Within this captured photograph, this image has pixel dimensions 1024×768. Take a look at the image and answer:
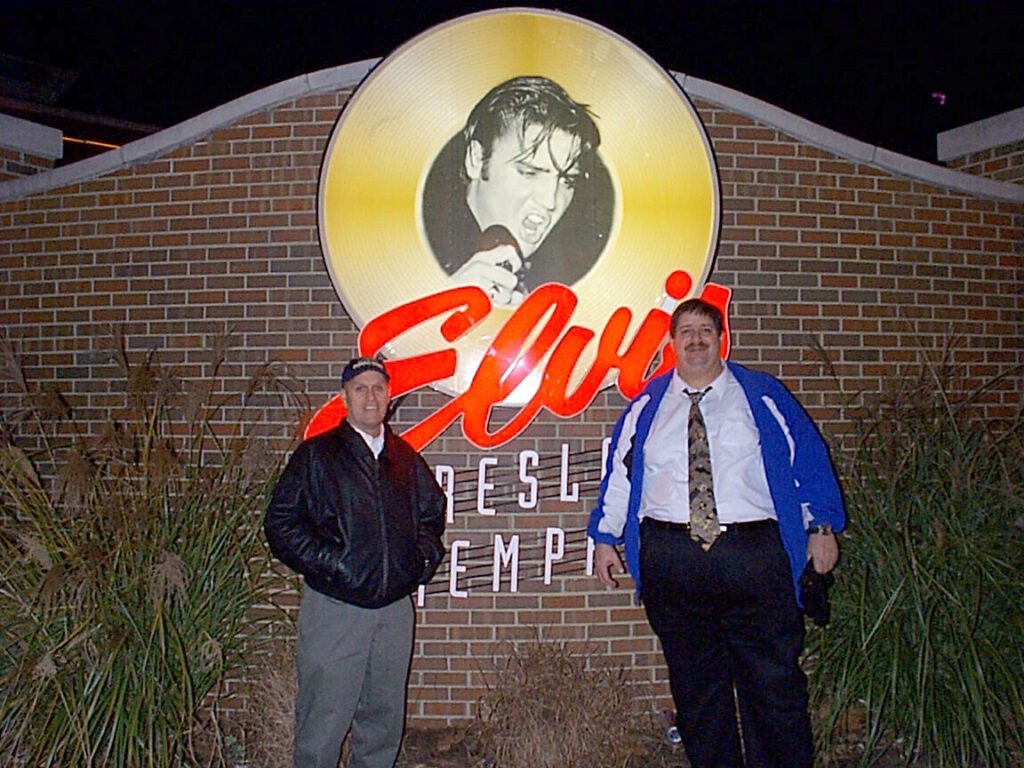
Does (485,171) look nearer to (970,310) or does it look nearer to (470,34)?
(470,34)

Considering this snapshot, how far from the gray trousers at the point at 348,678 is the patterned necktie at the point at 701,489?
4.16 feet

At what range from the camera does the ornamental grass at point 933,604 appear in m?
3.85

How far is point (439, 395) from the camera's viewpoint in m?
5.03

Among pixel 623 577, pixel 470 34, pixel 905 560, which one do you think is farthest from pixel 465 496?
pixel 470 34

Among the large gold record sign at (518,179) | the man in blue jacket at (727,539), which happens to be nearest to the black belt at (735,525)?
the man in blue jacket at (727,539)

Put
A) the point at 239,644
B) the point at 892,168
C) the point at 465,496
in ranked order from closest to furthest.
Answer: the point at 239,644, the point at 465,496, the point at 892,168

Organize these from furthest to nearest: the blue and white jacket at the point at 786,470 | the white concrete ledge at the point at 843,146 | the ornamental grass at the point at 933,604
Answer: the white concrete ledge at the point at 843,146
the ornamental grass at the point at 933,604
the blue and white jacket at the point at 786,470

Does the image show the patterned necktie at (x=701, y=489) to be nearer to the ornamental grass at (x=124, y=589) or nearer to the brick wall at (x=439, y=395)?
the brick wall at (x=439, y=395)

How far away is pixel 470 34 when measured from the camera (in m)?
5.04

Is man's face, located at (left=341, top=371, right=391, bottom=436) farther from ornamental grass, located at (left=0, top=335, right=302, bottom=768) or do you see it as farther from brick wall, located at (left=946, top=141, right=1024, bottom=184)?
brick wall, located at (left=946, top=141, right=1024, bottom=184)

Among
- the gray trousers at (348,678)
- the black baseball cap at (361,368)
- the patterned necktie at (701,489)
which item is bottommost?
the gray trousers at (348,678)

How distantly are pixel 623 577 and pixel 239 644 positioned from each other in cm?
207

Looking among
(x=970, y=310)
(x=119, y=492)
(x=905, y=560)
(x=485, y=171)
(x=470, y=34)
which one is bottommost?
(x=905, y=560)

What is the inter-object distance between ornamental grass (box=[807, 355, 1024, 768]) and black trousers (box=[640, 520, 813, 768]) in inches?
22.1
